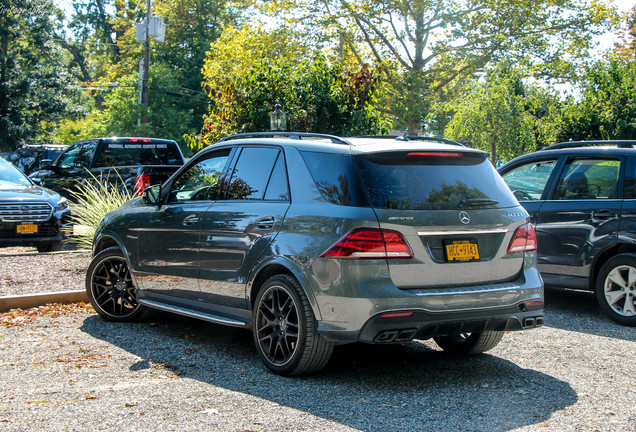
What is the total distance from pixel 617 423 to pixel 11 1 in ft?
137

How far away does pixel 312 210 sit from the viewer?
5.44m

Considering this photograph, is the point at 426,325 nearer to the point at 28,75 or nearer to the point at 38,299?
the point at 38,299

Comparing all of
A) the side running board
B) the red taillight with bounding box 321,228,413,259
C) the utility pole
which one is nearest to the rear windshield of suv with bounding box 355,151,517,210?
the red taillight with bounding box 321,228,413,259

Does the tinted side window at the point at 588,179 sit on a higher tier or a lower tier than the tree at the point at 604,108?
lower

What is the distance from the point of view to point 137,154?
16.8 metres

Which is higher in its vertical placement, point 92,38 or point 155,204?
point 92,38

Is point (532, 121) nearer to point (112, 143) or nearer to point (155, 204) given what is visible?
point (112, 143)

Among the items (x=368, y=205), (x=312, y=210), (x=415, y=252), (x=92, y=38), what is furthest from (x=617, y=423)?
(x=92, y=38)

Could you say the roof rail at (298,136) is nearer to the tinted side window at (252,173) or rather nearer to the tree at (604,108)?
the tinted side window at (252,173)

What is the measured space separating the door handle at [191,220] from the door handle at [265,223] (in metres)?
0.85

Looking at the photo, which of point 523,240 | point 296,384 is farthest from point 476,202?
point 296,384

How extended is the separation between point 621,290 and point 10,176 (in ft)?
34.6

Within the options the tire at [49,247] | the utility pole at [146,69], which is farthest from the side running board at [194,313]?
the utility pole at [146,69]

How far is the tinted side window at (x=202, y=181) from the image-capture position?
21.6ft
